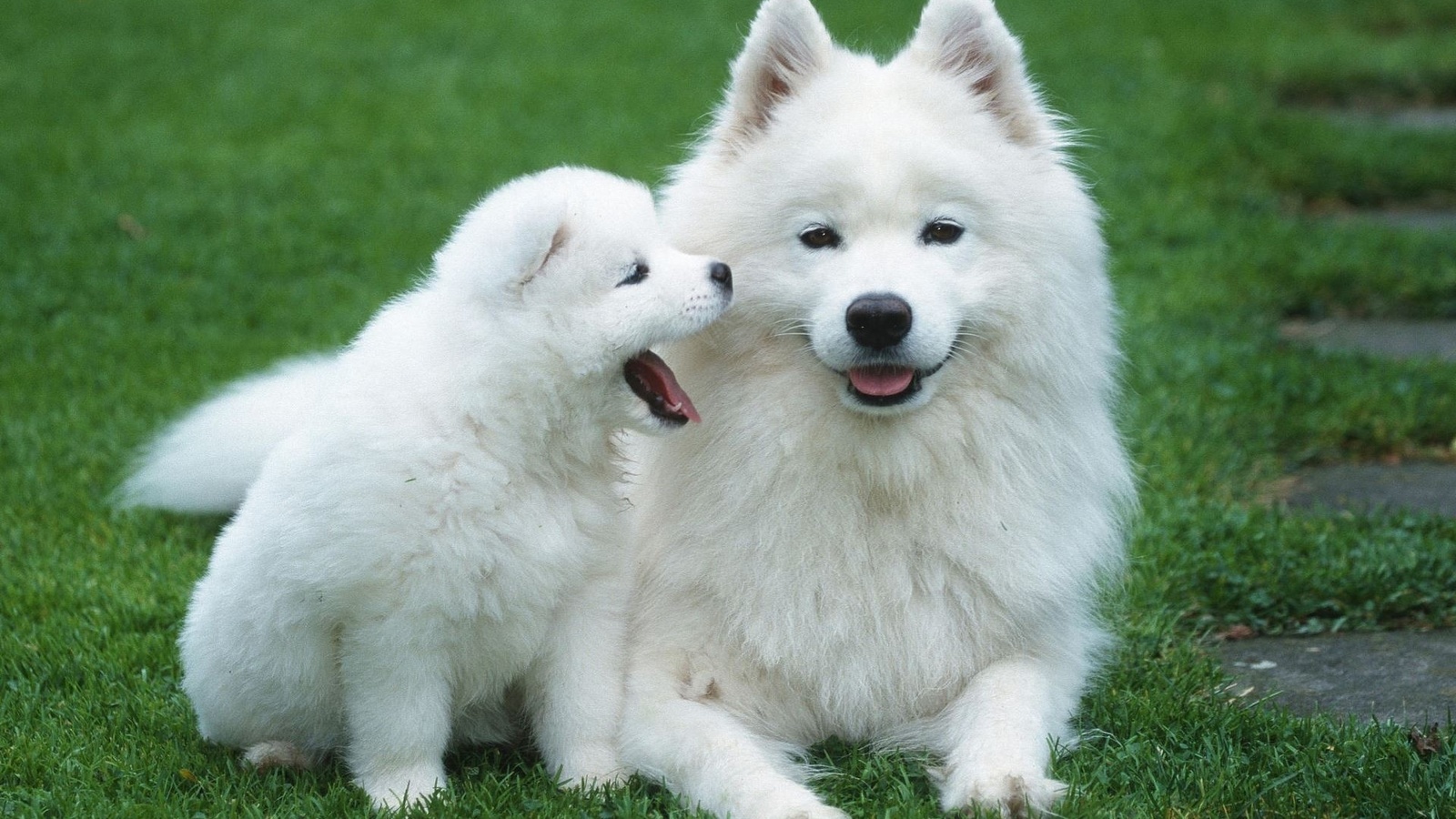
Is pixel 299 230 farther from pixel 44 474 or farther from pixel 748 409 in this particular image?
pixel 748 409

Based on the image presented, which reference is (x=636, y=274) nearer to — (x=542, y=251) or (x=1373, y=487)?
(x=542, y=251)

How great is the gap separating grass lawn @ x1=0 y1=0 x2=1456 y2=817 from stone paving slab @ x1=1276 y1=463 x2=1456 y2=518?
0.10 meters

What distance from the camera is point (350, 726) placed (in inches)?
119

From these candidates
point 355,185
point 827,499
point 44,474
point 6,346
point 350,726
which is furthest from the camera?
point 355,185

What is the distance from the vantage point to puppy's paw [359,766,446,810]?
2.95m

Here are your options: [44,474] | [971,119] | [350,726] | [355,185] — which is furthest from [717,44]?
[350,726]

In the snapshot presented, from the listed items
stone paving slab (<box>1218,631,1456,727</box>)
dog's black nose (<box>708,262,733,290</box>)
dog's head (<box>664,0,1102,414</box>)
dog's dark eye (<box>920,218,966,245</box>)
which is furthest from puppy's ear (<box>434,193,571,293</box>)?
stone paving slab (<box>1218,631,1456,727</box>)

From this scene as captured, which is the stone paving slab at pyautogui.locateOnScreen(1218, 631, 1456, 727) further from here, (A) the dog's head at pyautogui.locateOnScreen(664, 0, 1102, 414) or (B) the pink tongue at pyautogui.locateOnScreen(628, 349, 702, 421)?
(B) the pink tongue at pyautogui.locateOnScreen(628, 349, 702, 421)

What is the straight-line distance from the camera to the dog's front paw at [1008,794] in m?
2.85

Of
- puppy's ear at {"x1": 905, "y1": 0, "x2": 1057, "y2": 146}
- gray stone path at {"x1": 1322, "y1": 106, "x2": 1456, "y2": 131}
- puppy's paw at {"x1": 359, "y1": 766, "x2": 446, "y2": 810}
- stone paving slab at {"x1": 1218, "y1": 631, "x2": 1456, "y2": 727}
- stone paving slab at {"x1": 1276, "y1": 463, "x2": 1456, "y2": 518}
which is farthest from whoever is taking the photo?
gray stone path at {"x1": 1322, "y1": 106, "x2": 1456, "y2": 131}

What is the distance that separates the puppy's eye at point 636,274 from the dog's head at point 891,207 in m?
0.35

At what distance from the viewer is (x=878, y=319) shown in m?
3.02

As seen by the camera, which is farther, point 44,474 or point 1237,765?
point 44,474

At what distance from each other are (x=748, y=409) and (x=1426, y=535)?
7.79ft
